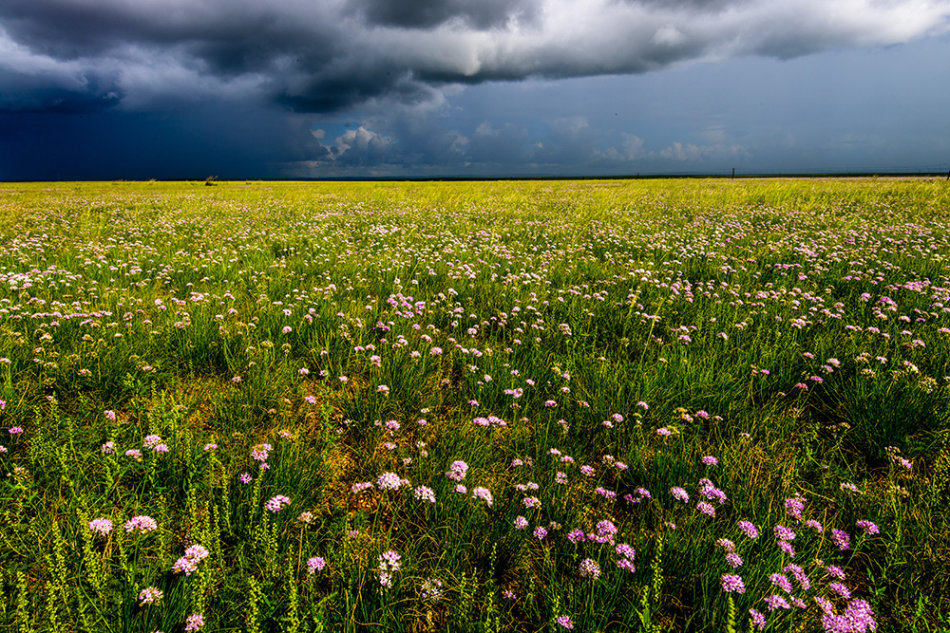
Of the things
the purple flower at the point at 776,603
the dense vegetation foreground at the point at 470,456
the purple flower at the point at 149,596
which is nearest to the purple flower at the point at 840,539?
the dense vegetation foreground at the point at 470,456

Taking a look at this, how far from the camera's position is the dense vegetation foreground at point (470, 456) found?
177 centimetres

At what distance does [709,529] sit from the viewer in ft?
6.95

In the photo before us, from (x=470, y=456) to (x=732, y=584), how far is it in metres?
1.39

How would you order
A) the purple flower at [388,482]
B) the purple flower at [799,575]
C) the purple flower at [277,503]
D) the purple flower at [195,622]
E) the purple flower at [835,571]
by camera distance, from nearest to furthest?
the purple flower at [195,622] < the purple flower at [799,575] < the purple flower at [835,571] < the purple flower at [277,503] < the purple flower at [388,482]

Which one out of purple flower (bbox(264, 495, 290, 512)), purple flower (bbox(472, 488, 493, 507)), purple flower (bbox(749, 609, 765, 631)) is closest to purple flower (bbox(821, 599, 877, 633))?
purple flower (bbox(749, 609, 765, 631))

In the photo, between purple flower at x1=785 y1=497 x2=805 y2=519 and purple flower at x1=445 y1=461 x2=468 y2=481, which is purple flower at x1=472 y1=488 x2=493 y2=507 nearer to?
purple flower at x1=445 y1=461 x2=468 y2=481

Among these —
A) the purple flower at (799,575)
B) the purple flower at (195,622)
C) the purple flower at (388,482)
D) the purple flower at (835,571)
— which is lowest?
the purple flower at (835,571)

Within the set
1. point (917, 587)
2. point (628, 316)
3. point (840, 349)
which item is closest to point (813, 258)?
point (840, 349)

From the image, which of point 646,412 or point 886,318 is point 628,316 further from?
point 886,318

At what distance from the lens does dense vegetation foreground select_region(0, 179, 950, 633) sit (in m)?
1.77

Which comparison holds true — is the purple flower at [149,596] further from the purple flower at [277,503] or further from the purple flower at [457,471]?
the purple flower at [457,471]

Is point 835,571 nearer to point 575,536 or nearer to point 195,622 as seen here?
point 575,536

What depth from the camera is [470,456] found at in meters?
2.56

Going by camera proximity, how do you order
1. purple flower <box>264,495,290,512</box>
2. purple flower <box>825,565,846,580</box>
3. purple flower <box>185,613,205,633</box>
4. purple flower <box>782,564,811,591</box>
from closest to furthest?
purple flower <box>185,613,205,633</box>, purple flower <box>782,564,811,591</box>, purple flower <box>825,565,846,580</box>, purple flower <box>264,495,290,512</box>
